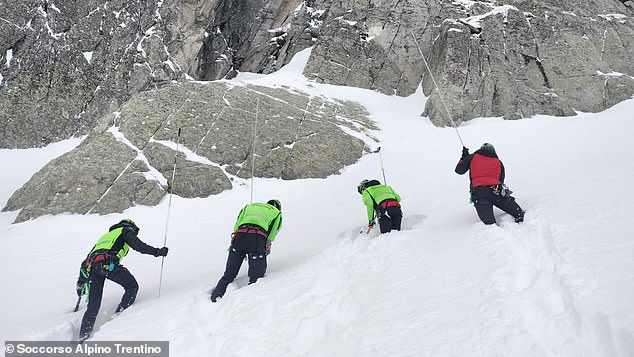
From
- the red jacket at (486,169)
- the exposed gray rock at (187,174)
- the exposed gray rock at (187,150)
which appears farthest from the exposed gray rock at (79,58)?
the red jacket at (486,169)

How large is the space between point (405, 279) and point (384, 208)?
3218mm

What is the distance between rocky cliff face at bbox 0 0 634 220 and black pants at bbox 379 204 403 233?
874 cm

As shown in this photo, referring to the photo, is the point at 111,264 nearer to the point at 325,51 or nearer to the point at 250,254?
the point at 250,254

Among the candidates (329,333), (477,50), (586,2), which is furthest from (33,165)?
(586,2)

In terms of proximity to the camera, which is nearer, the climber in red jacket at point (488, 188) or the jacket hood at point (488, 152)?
the climber in red jacket at point (488, 188)

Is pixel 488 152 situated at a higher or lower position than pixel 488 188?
higher

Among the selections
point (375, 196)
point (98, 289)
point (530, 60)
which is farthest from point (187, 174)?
point (530, 60)

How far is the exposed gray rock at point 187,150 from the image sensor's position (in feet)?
48.4

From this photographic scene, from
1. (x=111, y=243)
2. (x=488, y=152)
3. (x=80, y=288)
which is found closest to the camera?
(x=111, y=243)

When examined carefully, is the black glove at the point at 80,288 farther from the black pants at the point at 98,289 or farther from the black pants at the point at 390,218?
the black pants at the point at 390,218

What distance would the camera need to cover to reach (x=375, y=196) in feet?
27.9

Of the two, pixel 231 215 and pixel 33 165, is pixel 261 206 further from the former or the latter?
pixel 33 165

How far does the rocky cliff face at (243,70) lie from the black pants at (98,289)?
821 cm

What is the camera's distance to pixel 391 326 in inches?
163
